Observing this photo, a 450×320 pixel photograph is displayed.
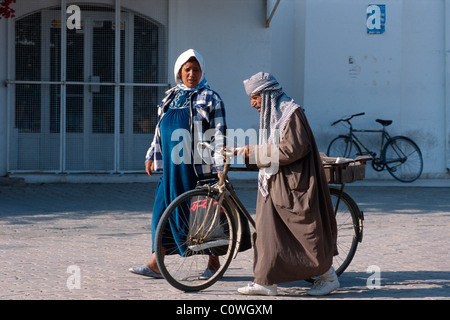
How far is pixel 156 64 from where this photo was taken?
13.6 metres

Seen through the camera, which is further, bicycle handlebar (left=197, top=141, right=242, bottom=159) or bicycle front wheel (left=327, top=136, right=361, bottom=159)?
bicycle front wheel (left=327, top=136, right=361, bottom=159)

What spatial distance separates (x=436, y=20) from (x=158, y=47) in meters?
5.62

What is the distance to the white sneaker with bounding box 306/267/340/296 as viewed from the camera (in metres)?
5.52

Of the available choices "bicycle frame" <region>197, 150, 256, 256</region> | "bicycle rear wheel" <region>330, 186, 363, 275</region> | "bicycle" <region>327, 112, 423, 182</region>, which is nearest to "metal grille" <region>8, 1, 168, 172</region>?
"bicycle" <region>327, 112, 423, 182</region>

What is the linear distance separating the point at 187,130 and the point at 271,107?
0.84 meters

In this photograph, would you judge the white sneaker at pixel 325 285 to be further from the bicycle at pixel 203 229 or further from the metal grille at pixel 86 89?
the metal grille at pixel 86 89

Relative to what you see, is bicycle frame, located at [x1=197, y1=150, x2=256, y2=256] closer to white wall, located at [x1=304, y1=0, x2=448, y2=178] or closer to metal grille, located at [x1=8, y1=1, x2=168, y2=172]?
metal grille, located at [x1=8, y1=1, x2=168, y2=172]

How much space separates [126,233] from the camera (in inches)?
334

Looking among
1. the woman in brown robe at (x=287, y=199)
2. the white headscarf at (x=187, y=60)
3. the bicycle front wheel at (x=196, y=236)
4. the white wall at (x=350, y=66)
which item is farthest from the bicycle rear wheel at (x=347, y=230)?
the white wall at (x=350, y=66)

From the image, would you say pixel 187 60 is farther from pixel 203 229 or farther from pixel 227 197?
pixel 203 229

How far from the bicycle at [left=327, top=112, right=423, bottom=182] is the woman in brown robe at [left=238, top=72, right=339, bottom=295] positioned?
28.4 feet

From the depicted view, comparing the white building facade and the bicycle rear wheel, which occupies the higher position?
the white building facade

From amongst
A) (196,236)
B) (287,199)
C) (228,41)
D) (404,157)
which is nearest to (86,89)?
(228,41)
